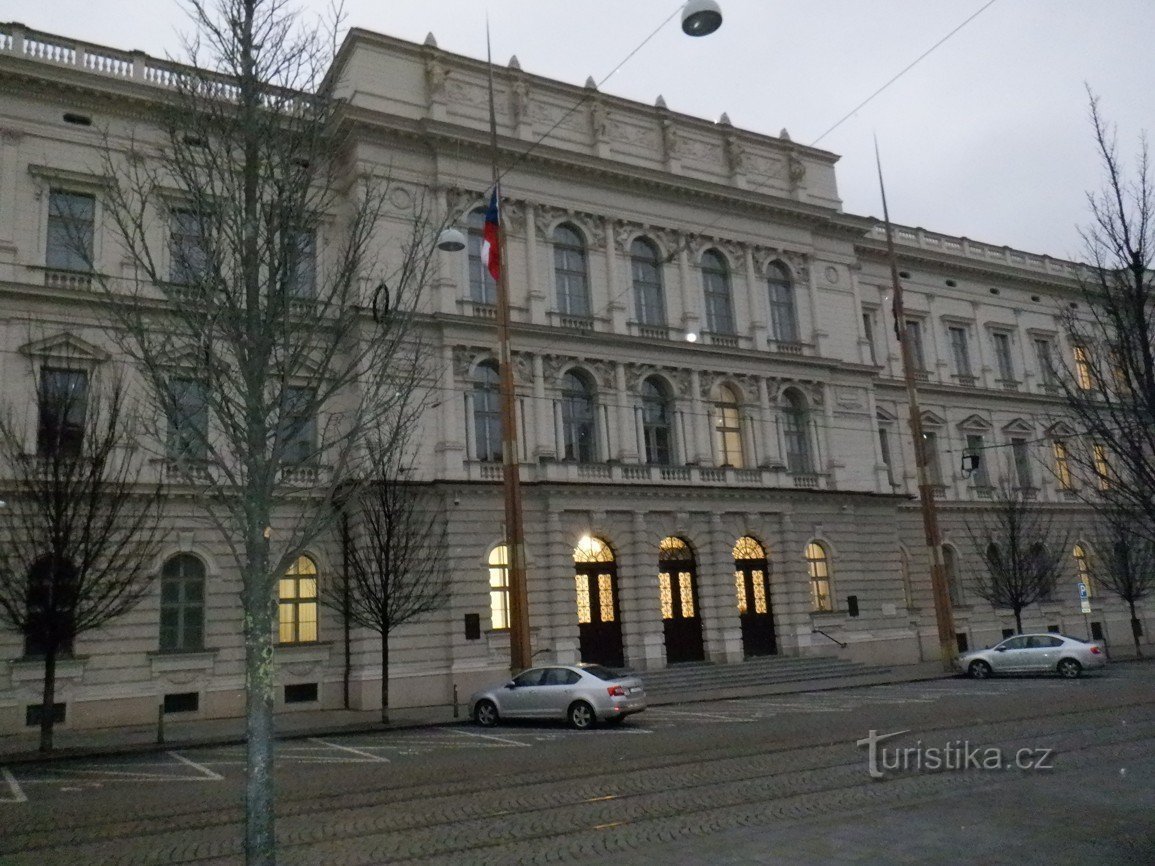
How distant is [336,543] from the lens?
27.8 m

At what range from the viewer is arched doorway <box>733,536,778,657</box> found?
33.8m

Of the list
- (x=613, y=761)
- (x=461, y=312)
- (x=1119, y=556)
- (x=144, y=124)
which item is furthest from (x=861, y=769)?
(x=1119, y=556)

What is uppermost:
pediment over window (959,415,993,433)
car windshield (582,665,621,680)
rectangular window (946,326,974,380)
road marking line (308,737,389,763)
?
rectangular window (946,326,974,380)

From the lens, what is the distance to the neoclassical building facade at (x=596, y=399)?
86.0 feet

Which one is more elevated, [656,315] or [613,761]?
[656,315]

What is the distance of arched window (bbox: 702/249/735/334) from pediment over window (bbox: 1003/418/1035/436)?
17.7 meters

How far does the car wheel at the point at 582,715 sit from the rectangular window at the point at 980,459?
2870 centimetres

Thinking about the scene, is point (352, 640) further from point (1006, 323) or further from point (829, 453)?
point (1006, 323)

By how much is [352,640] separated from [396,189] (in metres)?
13.5

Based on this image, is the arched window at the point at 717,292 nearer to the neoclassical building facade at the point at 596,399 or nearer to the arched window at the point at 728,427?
the neoclassical building facade at the point at 596,399

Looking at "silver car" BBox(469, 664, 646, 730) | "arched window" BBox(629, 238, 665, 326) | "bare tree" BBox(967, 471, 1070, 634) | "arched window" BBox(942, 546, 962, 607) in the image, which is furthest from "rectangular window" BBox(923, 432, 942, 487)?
"silver car" BBox(469, 664, 646, 730)

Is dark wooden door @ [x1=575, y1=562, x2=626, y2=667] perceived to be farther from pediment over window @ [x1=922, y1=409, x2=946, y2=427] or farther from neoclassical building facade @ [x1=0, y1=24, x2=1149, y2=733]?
pediment over window @ [x1=922, y1=409, x2=946, y2=427]

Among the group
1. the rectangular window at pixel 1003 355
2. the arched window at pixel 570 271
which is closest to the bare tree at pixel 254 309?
the arched window at pixel 570 271

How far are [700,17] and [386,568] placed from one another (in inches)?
581
